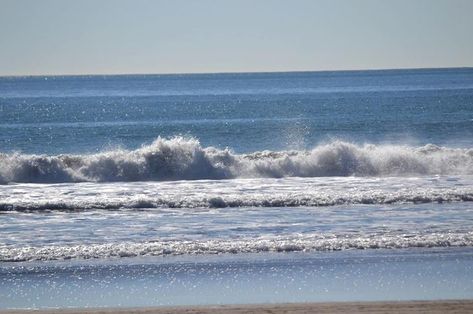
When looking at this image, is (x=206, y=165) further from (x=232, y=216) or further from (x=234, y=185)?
(x=232, y=216)

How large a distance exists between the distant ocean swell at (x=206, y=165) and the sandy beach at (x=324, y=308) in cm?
1809

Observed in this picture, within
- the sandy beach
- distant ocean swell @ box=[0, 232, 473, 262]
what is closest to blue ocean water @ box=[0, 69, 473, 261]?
distant ocean swell @ box=[0, 232, 473, 262]

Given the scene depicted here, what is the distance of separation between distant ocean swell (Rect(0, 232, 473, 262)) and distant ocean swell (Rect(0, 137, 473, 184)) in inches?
549

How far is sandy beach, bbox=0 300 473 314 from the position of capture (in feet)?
32.2

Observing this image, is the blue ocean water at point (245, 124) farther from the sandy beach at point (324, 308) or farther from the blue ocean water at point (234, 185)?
the sandy beach at point (324, 308)

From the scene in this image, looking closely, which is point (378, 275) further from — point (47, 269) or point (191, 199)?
point (191, 199)

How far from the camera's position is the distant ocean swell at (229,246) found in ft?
44.2

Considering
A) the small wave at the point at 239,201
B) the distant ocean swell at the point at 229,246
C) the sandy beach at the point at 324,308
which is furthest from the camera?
the small wave at the point at 239,201

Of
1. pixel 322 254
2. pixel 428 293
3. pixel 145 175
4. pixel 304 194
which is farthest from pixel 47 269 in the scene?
pixel 145 175

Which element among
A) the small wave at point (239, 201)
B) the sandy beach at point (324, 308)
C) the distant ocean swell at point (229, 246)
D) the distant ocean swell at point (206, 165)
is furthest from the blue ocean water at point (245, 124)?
the sandy beach at point (324, 308)

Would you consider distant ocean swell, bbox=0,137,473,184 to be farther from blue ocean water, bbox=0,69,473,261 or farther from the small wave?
the small wave

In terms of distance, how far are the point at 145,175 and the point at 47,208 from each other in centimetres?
951

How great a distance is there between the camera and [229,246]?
13867 mm

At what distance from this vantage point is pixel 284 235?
14883 millimetres
